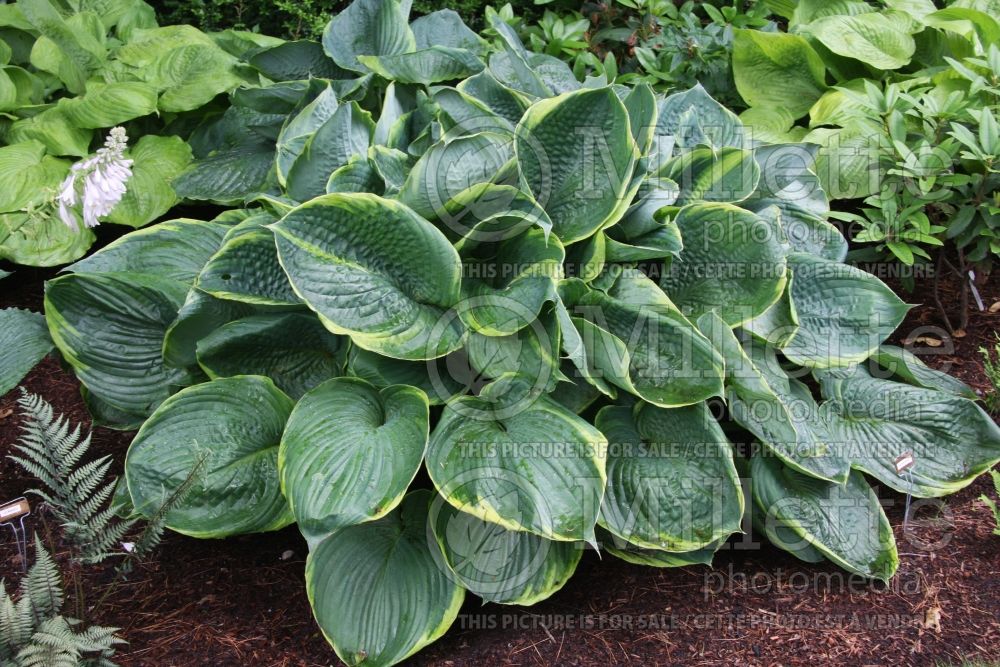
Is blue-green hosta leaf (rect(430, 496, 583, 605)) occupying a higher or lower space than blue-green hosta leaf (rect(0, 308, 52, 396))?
lower

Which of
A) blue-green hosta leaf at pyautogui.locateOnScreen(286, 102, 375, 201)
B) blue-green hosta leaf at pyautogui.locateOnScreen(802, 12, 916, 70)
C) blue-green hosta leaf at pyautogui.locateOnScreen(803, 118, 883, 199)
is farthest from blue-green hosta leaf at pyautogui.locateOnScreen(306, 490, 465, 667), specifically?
blue-green hosta leaf at pyautogui.locateOnScreen(802, 12, 916, 70)

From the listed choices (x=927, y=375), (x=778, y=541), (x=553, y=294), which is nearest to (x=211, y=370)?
(x=553, y=294)

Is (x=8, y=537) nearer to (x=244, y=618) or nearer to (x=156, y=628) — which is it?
(x=156, y=628)

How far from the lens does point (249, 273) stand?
2330mm

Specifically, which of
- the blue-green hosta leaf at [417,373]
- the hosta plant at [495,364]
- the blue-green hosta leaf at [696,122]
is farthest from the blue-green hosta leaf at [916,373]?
the blue-green hosta leaf at [417,373]

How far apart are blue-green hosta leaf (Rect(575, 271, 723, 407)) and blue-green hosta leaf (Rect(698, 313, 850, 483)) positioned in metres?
0.12

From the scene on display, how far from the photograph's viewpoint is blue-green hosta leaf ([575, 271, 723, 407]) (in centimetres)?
222

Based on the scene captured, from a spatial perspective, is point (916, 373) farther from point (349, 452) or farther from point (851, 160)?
point (349, 452)

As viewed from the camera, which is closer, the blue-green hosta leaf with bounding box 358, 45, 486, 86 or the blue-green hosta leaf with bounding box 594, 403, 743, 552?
the blue-green hosta leaf with bounding box 594, 403, 743, 552

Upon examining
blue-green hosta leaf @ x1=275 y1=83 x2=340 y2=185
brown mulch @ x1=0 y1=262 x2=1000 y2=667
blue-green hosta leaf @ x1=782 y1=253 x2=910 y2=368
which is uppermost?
blue-green hosta leaf @ x1=275 y1=83 x2=340 y2=185

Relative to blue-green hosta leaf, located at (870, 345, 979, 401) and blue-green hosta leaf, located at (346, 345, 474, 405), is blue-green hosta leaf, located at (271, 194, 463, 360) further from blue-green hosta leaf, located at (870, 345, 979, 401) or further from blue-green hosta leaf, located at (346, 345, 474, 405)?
blue-green hosta leaf, located at (870, 345, 979, 401)

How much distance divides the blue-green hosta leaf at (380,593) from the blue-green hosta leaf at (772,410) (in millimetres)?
875

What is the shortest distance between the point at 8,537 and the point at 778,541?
210 cm

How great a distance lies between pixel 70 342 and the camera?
2350 mm
